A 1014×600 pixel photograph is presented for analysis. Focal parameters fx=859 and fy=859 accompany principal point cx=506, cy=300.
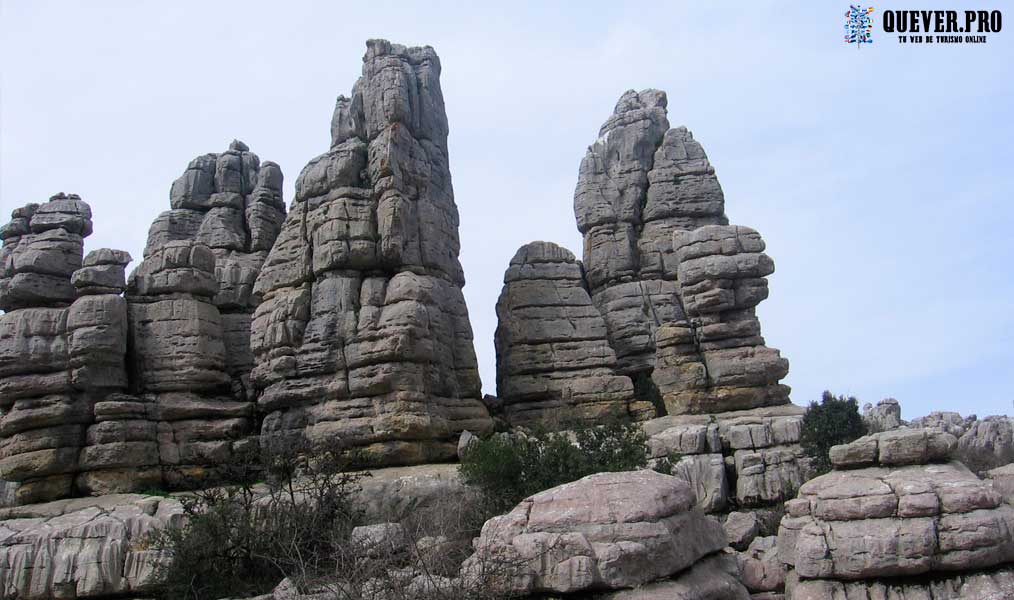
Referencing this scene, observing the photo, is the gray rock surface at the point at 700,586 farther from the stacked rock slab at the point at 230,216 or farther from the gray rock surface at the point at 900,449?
the stacked rock slab at the point at 230,216

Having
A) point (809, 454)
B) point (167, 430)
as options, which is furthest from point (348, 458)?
point (809, 454)

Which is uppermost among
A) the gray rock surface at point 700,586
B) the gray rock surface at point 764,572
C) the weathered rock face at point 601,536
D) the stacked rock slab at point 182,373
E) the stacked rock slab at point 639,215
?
the stacked rock slab at point 639,215

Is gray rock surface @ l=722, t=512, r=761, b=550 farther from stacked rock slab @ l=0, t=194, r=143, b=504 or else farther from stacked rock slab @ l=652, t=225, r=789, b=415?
stacked rock slab @ l=0, t=194, r=143, b=504

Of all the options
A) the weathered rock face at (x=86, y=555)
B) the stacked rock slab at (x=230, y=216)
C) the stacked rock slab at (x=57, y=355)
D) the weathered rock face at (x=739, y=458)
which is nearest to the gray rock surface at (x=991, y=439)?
the weathered rock face at (x=739, y=458)

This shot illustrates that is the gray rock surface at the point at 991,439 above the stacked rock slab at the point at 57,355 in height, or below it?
below

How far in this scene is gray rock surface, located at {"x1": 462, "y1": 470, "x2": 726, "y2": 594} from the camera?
1050 centimetres

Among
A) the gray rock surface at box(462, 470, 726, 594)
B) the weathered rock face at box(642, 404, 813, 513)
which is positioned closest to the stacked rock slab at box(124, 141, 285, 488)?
the gray rock surface at box(462, 470, 726, 594)

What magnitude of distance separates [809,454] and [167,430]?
56.4ft

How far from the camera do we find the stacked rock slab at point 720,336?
25625 mm

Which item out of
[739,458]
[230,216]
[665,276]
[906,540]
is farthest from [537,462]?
[230,216]

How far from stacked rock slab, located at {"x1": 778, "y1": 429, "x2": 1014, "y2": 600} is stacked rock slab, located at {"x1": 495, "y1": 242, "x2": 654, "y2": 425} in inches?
502

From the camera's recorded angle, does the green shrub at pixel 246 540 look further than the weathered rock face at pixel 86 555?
No

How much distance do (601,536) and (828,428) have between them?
13043 mm

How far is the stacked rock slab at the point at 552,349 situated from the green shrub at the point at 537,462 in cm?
664
